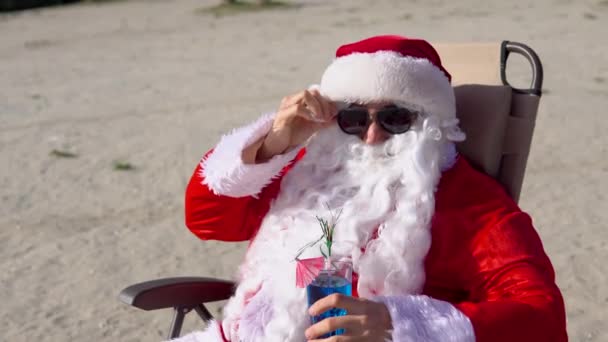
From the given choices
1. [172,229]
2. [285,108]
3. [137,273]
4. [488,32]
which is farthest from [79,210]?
[488,32]

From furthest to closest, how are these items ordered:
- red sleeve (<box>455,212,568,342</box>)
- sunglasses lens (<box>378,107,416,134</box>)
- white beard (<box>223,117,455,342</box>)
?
1. sunglasses lens (<box>378,107,416,134</box>)
2. white beard (<box>223,117,455,342</box>)
3. red sleeve (<box>455,212,568,342</box>)

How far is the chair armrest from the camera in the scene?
2.86m

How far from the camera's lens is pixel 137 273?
4984 millimetres

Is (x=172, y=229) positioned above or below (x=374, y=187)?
below

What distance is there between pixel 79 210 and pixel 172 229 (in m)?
0.81

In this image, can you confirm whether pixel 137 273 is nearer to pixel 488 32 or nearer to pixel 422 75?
pixel 422 75

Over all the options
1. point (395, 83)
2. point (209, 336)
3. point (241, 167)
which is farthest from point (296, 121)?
point (209, 336)

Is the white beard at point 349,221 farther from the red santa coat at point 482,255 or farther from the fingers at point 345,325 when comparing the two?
the fingers at point 345,325

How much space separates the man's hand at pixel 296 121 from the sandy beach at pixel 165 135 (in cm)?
197

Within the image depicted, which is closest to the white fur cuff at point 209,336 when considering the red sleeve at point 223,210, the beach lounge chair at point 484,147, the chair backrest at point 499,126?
the beach lounge chair at point 484,147

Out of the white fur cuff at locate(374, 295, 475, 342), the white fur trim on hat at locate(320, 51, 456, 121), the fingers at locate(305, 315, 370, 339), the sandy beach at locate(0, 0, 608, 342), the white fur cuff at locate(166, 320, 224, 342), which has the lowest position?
the sandy beach at locate(0, 0, 608, 342)

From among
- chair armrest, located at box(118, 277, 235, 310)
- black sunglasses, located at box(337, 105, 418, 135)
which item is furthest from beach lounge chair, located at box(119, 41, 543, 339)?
black sunglasses, located at box(337, 105, 418, 135)

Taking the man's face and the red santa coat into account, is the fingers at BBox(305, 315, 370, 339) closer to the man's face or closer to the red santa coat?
the red santa coat

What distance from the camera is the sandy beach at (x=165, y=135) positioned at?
4.79m
